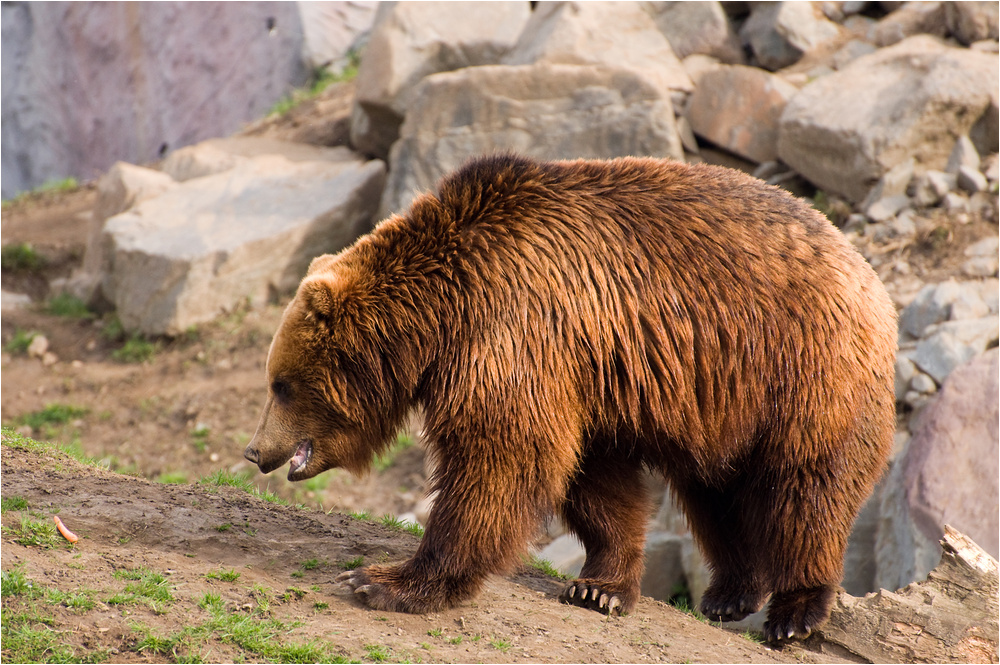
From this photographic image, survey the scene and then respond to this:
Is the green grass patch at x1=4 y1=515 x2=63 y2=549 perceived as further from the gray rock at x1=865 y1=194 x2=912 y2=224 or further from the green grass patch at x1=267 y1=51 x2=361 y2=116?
the green grass patch at x1=267 y1=51 x2=361 y2=116

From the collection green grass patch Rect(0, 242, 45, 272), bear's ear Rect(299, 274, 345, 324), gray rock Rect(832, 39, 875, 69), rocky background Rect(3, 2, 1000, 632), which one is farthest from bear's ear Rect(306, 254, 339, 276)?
green grass patch Rect(0, 242, 45, 272)

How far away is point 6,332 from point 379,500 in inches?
252

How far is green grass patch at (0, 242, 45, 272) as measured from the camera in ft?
47.5

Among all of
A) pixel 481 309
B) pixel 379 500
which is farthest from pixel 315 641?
pixel 379 500

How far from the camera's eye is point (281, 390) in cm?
481

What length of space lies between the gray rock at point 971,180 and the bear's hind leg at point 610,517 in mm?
6442

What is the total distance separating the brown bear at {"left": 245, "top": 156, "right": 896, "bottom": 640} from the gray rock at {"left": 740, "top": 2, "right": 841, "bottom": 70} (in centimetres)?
852

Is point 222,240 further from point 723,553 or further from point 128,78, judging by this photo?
point 128,78

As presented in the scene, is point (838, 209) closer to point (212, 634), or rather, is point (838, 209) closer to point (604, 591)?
point (604, 591)

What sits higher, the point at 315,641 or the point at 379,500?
the point at 315,641

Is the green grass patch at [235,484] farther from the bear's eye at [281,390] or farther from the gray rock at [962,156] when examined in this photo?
the gray rock at [962,156]

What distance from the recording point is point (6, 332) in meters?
12.9

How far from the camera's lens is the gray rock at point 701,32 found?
12.9 meters

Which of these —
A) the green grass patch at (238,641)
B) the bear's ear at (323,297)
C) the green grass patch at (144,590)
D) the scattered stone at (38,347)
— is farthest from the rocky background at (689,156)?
the green grass patch at (144,590)
